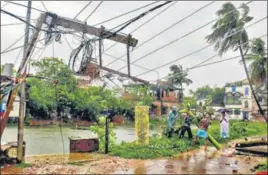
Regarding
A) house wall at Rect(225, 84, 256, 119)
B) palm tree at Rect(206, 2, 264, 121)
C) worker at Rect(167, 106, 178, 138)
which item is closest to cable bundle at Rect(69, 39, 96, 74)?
worker at Rect(167, 106, 178, 138)

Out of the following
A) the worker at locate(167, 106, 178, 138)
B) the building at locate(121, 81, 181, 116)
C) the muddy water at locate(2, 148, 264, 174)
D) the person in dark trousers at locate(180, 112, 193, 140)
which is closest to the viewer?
the muddy water at locate(2, 148, 264, 174)

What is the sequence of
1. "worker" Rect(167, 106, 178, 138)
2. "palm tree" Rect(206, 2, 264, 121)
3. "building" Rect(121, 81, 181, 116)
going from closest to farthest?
"worker" Rect(167, 106, 178, 138) → "palm tree" Rect(206, 2, 264, 121) → "building" Rect(121, 81, 181, 116)

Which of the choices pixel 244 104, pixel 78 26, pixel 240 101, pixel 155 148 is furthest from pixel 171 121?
pixel 240 101

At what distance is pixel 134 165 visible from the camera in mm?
11055

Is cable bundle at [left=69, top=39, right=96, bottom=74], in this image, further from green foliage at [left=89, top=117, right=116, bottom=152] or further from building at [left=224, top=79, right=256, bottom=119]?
building at [left=224, top=79, right=256, bottom=119]

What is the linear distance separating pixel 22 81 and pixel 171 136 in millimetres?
8407

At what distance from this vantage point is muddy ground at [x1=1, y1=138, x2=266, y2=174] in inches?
397

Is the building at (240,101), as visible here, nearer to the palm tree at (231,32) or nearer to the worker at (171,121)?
the palm tree at (231,32)

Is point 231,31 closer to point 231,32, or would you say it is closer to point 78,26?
point 231,32

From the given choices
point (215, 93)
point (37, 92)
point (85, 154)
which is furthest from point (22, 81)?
point (215, 93)

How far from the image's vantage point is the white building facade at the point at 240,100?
62312mm

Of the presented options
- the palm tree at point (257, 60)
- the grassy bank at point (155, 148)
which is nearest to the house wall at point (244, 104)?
the palm tree at point (257, 60)

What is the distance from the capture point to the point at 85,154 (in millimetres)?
13250

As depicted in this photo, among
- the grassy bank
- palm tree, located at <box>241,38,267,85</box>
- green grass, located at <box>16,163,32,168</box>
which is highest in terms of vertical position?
palm tree, located at <box>241,38,267,85</box>
